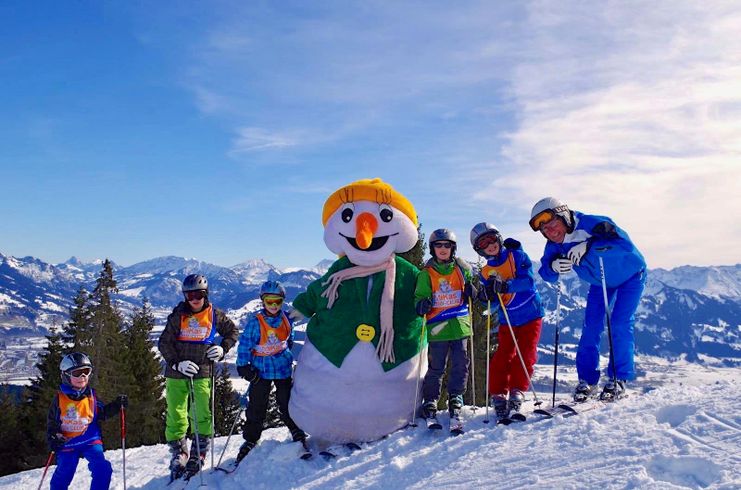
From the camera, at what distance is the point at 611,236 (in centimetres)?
596

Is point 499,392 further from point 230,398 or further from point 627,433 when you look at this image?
point 230,398

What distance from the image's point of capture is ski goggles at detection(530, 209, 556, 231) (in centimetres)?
595

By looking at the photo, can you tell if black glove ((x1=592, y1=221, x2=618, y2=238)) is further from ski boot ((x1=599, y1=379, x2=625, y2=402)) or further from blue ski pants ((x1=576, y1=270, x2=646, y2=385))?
ski boot ((x1=599, y1=379, x2=625, y2=402))

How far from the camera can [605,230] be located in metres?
5.92

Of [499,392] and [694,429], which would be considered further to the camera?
[499,392]

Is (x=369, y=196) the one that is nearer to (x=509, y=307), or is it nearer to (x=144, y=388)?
(x=509, y=307)

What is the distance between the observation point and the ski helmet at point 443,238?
6.14m

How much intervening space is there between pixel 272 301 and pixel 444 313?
6.96 feet

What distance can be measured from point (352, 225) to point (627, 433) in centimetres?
379

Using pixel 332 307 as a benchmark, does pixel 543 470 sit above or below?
below

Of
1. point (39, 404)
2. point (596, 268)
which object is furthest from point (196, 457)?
point (39, 404)

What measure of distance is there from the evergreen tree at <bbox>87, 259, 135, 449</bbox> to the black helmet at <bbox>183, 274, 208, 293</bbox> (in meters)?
15.2

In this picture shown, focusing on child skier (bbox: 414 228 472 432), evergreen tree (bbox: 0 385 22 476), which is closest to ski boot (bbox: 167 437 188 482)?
child skier (bbox: 414 228 472 432)

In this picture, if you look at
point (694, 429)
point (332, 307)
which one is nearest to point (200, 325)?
point (332, 307)
